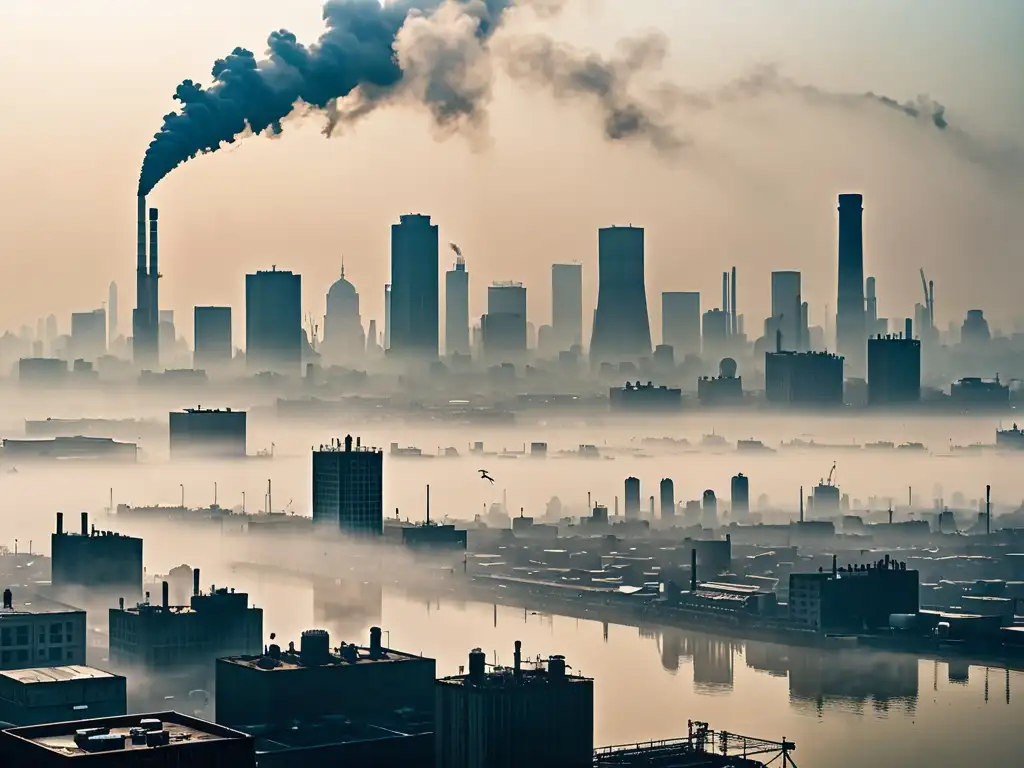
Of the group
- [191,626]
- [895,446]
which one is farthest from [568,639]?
[895,446]

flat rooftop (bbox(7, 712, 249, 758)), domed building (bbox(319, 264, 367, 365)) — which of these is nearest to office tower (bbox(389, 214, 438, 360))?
domed building (bbox(319, 264, 367, 365))

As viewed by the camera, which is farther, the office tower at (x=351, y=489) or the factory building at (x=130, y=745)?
the office tower at (x=351, y=489)

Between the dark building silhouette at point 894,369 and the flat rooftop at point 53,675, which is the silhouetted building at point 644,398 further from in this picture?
the flat rooftop at point 53,675

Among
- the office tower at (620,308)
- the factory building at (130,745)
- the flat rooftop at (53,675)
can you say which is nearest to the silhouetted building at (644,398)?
the office tower at (620,308)

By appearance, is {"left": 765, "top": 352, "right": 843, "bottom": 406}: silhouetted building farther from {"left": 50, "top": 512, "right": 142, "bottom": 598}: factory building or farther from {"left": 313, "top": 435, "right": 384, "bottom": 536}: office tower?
{"left": 50, "top": 512, "right": 142, "bottom": 598}: factory building

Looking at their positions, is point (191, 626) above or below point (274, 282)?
below

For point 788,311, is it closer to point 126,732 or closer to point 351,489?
point 351,489

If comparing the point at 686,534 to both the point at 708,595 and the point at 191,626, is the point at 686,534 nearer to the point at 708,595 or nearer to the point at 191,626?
the point at 708,595

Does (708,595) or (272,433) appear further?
(272,433)
